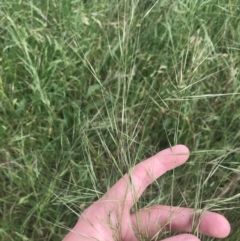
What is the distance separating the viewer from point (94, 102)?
128 cm

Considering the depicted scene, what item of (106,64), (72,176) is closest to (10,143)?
(72,176)

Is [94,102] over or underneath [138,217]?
over

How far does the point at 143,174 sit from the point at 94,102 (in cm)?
31

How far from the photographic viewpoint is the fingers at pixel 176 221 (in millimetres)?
1028

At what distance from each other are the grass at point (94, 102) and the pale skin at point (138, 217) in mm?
149

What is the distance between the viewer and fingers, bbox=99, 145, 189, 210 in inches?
41.0

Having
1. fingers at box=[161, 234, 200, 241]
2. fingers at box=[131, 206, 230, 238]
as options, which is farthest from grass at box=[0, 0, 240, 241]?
fingers at box=[161, 234, 200, 241]

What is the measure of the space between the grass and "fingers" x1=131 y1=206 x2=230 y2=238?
0.45 ft

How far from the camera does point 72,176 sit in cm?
121

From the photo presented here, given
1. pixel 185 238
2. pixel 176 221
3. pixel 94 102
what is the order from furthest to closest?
pixel 94 102
pixel 176 221
pixel 185 238

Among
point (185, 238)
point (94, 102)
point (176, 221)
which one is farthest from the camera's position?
point (94, 102)

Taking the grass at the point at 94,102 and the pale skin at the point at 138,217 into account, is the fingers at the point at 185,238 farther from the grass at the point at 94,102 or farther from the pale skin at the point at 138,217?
the grass at the point at 94,102

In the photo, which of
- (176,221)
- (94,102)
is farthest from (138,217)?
(94,102)

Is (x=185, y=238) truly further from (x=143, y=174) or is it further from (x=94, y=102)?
(x=94, y=102)
